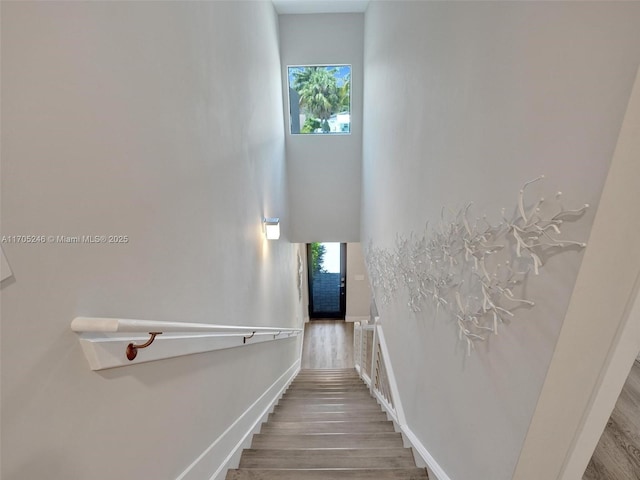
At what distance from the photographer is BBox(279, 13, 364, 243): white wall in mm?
4629

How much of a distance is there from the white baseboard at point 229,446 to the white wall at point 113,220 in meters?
0.06

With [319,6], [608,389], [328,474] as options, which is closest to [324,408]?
[328,474]

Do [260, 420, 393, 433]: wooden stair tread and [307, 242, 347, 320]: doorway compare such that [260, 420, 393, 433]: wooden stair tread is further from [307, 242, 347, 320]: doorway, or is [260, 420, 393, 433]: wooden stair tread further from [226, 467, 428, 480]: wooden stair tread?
[307, 242, 347, 320]: doorway

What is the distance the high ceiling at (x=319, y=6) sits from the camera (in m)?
4.23

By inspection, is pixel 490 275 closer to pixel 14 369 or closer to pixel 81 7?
pixel 14 369

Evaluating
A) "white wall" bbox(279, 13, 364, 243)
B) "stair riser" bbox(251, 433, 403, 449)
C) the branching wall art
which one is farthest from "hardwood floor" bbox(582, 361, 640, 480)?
"white wall" bbox(279, 13, 364, 243)

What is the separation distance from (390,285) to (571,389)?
6.69 ft

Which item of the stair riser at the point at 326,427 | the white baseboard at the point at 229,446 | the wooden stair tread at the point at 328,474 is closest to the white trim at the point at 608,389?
the wooden stair tread at the point at 328,474

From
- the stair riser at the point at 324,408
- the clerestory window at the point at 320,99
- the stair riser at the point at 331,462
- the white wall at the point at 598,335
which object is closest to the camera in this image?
the white wall at the point at 598,335

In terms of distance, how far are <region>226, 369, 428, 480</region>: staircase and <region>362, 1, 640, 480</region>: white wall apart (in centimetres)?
30

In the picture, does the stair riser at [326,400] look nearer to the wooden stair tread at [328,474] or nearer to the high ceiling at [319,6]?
the wooden stair tread at [328,474]

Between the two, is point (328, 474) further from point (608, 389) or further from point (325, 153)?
point (325, 153)

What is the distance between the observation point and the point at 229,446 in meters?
1.86

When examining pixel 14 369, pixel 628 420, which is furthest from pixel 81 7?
pixel 628 420
